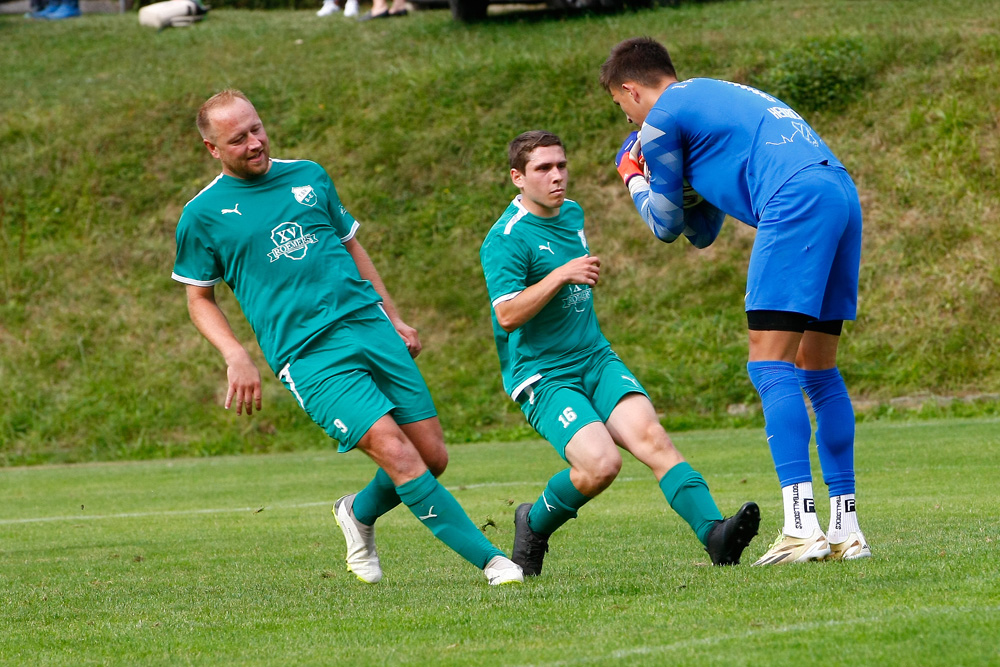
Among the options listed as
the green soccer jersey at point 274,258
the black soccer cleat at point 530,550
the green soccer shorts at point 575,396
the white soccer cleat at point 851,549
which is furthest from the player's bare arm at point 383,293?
the white soccer cleat at point 851,549

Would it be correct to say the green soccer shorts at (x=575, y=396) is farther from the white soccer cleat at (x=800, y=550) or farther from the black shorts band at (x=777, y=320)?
the white soccer cleat at (x=800, y=550)

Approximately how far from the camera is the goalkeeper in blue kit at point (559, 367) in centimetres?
570

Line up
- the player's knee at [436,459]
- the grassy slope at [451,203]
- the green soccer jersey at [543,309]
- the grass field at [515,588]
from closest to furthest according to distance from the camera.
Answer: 1. the grass field at [515,588]
2. the player's knee at [436,459]
3. the green soccer jersey at [543,309]
4. the grassy slope at [451,203]

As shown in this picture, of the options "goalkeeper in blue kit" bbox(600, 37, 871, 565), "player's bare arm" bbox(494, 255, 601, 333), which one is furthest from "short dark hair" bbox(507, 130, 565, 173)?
"player's bare arm" bbox(494, 255, 601, 333)

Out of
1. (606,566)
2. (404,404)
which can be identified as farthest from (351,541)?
(606,566)

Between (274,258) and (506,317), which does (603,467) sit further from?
(274,258)

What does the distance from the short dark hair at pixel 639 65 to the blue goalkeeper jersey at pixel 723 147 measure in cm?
16

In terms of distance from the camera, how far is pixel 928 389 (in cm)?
1606

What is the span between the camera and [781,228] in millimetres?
5172

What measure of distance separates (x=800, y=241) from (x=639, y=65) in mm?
1198

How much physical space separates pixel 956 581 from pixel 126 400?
1632 cm

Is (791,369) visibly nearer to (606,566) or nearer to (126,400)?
(606,566)

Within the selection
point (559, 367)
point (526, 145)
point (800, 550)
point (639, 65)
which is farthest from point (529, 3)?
point (800, 550)

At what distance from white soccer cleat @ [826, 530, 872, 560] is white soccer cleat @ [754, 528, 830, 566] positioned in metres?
0.13
